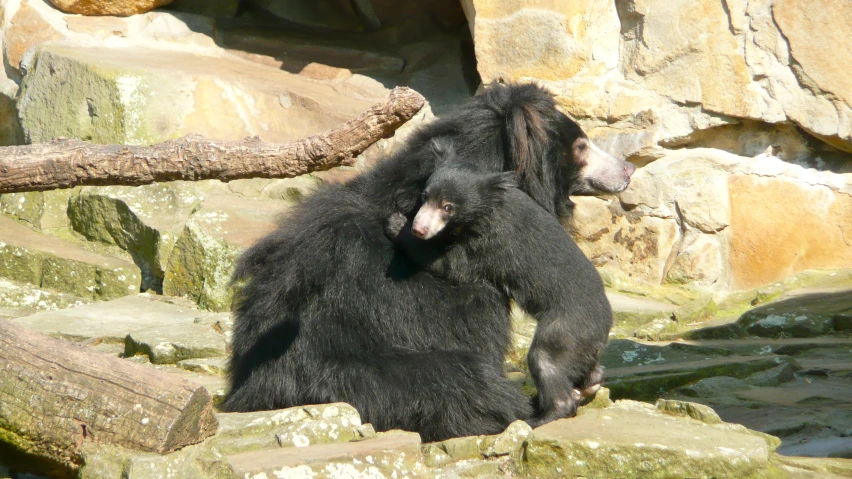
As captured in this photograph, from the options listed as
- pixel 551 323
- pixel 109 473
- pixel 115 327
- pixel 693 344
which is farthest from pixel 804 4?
pixel 109 473

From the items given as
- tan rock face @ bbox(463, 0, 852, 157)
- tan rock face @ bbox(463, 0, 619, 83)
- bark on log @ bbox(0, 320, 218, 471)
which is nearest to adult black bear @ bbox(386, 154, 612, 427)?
bark on log @ bbox(0, 320, 218, 471)

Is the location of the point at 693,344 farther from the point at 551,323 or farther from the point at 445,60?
the point at 445,60

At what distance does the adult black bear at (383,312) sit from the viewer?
4.11 metres

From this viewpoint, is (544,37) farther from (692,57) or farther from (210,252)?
(210,252)

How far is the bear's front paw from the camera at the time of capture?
4.31 m

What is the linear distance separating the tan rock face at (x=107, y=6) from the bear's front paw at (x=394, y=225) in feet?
19.6

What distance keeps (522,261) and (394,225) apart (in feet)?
2.06

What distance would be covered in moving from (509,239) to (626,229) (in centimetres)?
372

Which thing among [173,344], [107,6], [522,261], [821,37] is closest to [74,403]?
[522,261]

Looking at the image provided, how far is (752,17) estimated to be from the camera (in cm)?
725

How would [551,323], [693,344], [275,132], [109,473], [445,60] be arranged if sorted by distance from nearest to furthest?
1. [109,473]
2. [551,323]
3. [693,344]
4. [275,132]
5. [445,60]

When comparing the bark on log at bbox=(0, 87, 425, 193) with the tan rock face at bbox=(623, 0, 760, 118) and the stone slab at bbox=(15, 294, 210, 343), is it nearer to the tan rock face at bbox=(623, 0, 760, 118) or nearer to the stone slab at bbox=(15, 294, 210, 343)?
the stone slab at bbox=(15, 294, 210, 343)

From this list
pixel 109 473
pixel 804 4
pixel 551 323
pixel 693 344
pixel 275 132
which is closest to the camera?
pixel 109 473

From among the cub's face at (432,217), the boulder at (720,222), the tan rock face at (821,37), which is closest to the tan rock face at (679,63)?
the tan rock face at (821,37)
